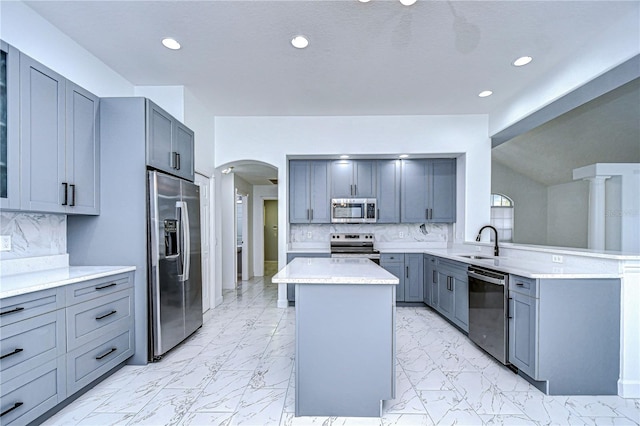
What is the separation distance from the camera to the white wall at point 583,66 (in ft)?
7.41

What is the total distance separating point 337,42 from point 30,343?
3138mm

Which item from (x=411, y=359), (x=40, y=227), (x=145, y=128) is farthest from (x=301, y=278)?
(x=40, y=227)

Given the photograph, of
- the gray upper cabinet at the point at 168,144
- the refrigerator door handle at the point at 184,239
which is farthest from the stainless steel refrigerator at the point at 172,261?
the gray upper cabinet at the point at 168,144

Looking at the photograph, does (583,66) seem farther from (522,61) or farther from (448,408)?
(448,408)

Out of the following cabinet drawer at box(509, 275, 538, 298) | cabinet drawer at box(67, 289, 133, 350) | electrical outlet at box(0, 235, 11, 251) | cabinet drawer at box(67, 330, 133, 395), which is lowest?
cabinet drawer at box(67, 330, 133, 395)

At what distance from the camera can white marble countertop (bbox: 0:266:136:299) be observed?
171cm

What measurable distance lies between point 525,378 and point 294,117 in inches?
164

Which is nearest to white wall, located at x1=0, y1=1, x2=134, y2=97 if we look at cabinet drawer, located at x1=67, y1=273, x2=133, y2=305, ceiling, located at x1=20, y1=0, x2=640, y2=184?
ceiling, located at x1=20, y1=0, x2=640, y2=184

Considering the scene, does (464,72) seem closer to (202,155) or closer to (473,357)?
(473,357)

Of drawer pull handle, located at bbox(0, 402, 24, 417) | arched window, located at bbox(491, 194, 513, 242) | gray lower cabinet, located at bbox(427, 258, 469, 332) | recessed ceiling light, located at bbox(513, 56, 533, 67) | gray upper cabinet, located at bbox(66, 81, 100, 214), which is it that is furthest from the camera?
arched window, located at bbox(491, 194, 513, 242)

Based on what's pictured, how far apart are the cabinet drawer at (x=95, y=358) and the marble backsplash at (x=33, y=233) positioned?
35.4 inches

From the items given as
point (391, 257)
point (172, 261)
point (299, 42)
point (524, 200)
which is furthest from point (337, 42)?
point (524, 200)

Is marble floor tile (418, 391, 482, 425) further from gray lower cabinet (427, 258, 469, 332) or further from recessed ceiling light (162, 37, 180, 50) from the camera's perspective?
recessed ceiling light (162, 37, 180, 50)

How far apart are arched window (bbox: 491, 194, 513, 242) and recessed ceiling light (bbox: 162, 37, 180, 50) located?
6.95 meters
